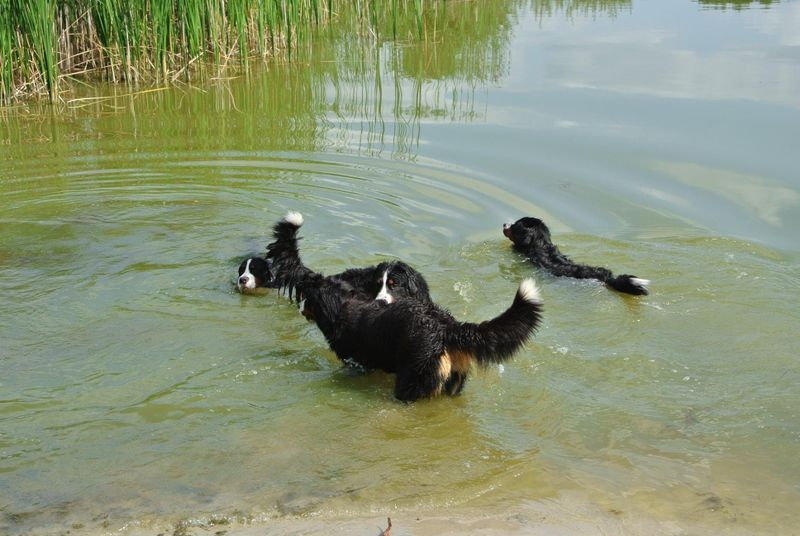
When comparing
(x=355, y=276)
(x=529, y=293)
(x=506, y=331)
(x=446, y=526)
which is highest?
(x=529, y=293)

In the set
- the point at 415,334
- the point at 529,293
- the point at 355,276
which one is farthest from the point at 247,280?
the point at 529,293

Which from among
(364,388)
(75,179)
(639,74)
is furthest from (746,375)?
(639,74)

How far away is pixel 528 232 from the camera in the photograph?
25.3 feet

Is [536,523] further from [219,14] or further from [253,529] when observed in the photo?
[219,14]

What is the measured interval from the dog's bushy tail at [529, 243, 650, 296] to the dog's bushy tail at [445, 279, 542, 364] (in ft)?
7.10

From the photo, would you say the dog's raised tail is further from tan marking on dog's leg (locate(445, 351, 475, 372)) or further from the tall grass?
the tall grass

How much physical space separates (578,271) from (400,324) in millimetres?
2404

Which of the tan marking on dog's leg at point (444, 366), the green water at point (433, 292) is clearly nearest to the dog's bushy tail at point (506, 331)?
the tan marking on dog's leg at point (444, 366)

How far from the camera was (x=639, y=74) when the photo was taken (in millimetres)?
13562

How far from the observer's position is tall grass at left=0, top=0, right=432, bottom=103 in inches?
463

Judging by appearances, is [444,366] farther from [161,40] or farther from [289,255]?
[161,40]

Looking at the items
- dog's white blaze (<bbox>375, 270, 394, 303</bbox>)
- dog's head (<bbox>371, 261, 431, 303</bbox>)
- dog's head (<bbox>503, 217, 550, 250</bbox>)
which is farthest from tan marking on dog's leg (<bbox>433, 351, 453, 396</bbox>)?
dog's head (<bbox>503, 217, 550, 250</bbox>)

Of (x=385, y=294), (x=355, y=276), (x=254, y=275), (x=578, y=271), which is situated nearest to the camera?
(x=385, y=294)

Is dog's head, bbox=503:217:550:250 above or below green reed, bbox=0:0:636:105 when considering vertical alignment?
below
